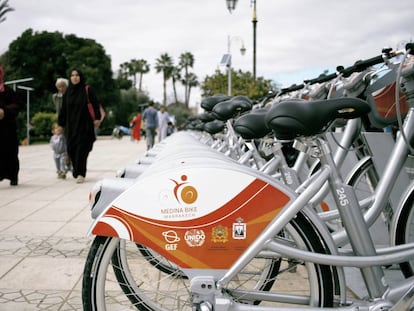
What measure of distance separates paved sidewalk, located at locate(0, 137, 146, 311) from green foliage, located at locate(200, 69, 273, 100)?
16738 millimetres

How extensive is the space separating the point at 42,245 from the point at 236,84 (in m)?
24.6

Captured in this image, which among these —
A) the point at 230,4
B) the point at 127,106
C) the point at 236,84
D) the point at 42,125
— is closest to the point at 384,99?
the point at 230,4

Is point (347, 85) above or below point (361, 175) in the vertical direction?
above

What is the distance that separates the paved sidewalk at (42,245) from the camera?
10.5ft

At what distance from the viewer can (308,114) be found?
6.34 ft

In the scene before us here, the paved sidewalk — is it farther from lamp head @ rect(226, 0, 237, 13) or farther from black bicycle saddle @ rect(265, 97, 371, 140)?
lamp head @ rect(226, 0, 237, 13)

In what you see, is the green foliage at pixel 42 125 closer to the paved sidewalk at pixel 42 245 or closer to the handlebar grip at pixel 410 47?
the paved sidewalk at pixel 42 245

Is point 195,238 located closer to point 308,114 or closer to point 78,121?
point 308,114

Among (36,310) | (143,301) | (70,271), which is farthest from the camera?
(70,271)

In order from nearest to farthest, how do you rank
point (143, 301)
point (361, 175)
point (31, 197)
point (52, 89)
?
point (143, 301) < point (361, 175) < point (31, 197) < point (52, 89)

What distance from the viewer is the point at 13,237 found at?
472 cm

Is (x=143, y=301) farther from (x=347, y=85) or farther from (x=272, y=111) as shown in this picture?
(x=347, y=85)

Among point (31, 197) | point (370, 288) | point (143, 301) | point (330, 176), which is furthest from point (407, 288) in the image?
point (31, 197)

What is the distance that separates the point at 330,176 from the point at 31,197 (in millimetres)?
5880
